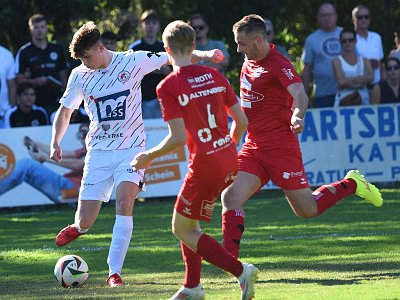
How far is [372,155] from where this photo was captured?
55.1 feet

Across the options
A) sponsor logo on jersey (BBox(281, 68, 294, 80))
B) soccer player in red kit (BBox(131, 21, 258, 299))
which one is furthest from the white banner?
soccer player in red kit (BBox(131, 21, 258, 299))

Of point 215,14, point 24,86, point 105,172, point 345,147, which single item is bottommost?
point 345,147

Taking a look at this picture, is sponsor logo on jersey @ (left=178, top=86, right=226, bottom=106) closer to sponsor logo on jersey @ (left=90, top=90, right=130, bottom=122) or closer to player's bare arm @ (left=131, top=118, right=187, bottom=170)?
player's bare arm @ (left=131, top=118, right=187, bottom=170)

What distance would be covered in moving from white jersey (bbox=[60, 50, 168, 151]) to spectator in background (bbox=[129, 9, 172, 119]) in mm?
7001

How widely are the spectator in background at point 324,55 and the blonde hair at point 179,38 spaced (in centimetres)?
1011

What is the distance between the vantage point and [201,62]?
16.6 meters

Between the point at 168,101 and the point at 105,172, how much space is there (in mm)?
2158

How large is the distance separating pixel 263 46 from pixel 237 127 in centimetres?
167

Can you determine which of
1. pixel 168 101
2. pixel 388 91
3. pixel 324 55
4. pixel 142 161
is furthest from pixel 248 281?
pixel 388 91

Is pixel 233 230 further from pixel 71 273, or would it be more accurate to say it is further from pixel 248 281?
pixel 248 281

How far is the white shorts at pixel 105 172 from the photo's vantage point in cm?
912

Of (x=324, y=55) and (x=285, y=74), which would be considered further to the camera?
(x=324, y=55)

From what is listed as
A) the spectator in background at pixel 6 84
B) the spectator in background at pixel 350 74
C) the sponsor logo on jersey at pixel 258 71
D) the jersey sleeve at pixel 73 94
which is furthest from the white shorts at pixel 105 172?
the spectator in background at pixel 350 74

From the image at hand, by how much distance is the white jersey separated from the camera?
9156 millimetres
